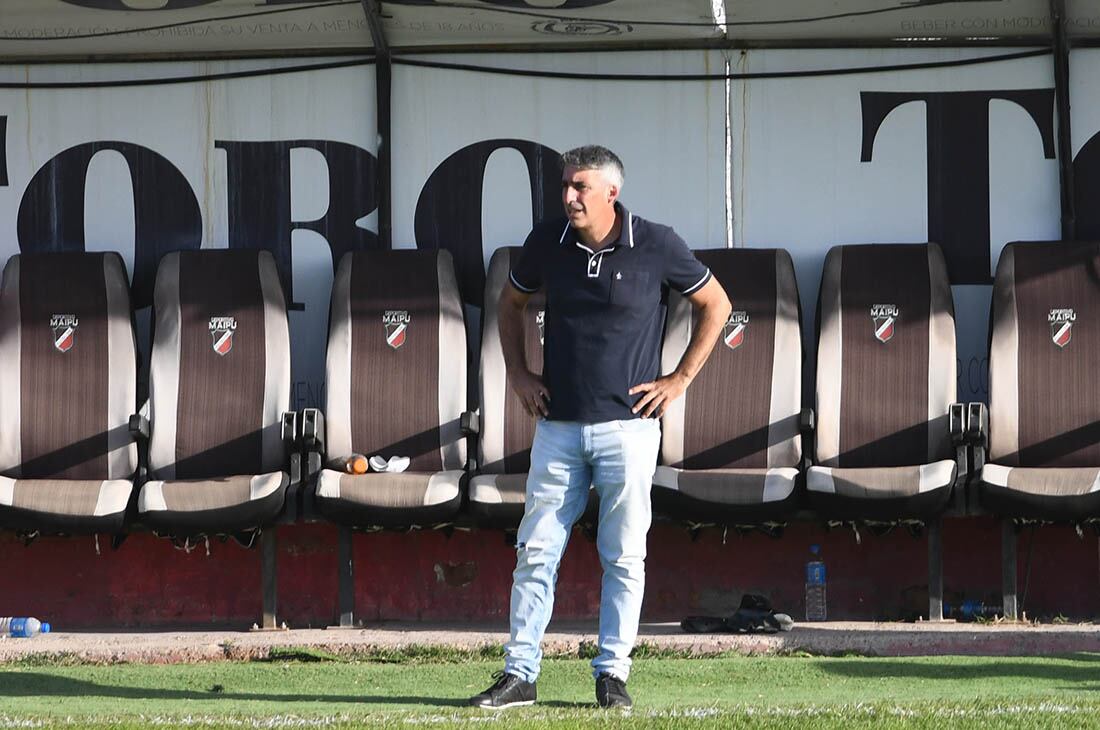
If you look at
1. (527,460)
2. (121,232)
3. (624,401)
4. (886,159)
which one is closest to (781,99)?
(886,159)

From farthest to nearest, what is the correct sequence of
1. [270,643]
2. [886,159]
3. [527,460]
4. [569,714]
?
[886,159] < [527,460] < [270,643] < [569,714]

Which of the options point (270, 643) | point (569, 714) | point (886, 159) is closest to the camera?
point (569, 714)

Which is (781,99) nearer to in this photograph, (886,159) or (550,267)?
(886,159)

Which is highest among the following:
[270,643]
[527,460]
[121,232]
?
[121,232]

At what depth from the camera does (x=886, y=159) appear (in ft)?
27.7

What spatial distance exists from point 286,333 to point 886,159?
119 inches

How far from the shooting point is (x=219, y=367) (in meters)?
8.01

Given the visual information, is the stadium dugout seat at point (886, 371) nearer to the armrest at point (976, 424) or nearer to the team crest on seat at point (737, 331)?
the armrest at point (976, 424)

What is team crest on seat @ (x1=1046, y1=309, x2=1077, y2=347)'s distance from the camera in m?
7.79

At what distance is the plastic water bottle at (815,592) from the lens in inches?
311

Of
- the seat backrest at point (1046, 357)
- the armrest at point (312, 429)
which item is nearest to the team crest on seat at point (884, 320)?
the seat backrest at point (1046, 357)

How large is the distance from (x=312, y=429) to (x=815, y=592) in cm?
241

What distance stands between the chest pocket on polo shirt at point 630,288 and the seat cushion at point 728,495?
2.43 metres

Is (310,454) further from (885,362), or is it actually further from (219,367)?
(885,362)
